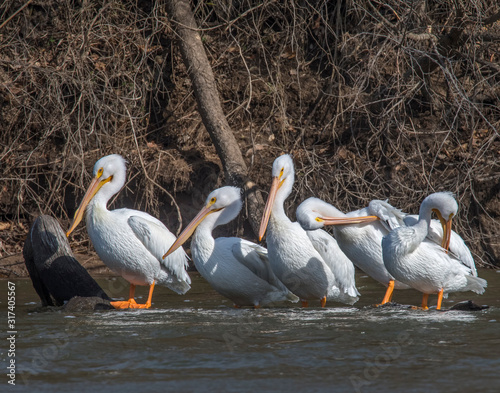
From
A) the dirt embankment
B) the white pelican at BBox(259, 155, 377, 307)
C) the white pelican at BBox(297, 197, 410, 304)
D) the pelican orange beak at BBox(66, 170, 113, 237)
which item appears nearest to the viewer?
the white pelican at BBox(259, 155, 377, 307)

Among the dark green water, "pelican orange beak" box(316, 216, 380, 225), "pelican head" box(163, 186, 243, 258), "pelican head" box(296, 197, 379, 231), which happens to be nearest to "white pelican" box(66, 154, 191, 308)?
"pelican head" box(163, 186, 243, 258)

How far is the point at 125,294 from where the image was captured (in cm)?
605

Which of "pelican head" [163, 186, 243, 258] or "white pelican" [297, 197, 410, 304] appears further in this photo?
"pelican head" [163, 186, 243, 258]

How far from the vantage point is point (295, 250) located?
15.9ft

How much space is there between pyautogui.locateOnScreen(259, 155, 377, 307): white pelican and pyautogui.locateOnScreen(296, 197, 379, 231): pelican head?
0.06 m

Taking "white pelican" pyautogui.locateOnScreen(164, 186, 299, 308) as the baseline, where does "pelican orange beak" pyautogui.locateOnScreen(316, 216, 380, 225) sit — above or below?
above

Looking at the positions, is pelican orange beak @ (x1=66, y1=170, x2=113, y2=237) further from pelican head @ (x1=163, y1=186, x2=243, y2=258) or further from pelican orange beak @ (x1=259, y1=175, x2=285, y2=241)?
pelican orange beak @ (x1=259, y1=175, x2=285, y2=241)

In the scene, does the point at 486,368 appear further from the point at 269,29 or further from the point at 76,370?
the point at 269,29

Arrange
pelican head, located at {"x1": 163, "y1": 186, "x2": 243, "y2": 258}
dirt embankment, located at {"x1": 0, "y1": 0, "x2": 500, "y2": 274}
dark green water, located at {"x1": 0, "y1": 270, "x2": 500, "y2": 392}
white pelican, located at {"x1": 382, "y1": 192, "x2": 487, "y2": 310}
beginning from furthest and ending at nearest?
1. dirt embankment, located at {"x1": 0, "y1": 0, "x2": 500, "y2": 274}
2. pelican head, located at {"x1": 163, "y1": 186, "x2": 243, "y2": 258}
3. white pelican, located at {"x1": 382, "y1": 192, "x2": 487, "y2": 310}
4. dark green water, located at {"x1": 0, "y1": 270, "x2": 500, "y2": 392}

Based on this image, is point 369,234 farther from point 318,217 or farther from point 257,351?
point 257,351

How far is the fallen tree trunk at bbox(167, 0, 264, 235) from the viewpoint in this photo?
22.1 ft

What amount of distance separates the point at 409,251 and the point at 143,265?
202 centimetres

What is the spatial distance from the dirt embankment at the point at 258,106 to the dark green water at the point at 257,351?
2.92m

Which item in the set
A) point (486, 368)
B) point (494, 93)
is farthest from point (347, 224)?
point (494, 93)
